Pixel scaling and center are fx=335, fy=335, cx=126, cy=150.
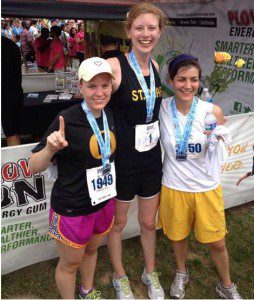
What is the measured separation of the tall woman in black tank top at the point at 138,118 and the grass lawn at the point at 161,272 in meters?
0.60

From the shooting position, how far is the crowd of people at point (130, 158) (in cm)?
169

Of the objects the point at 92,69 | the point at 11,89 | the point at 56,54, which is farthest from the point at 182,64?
the point at 56,54

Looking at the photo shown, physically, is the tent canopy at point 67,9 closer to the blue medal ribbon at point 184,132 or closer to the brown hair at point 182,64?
the brown hair at point 182,64

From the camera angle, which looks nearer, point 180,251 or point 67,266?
point 67,266

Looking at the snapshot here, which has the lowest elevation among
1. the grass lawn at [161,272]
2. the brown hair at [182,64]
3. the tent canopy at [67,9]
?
Result: the grass lawn at [161,272]

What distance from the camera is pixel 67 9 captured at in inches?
131

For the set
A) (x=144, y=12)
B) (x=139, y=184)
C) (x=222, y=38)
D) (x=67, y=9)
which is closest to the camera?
(x=144, y=12)

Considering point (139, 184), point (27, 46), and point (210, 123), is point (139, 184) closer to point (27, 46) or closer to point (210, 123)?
point (210, 123)

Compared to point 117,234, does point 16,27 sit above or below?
above

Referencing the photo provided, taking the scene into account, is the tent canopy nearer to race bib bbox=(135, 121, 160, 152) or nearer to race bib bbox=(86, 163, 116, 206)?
race bib bbox=(135, 121, 160, 152)

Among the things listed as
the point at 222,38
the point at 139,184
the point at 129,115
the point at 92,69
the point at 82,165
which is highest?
the point at 222,38

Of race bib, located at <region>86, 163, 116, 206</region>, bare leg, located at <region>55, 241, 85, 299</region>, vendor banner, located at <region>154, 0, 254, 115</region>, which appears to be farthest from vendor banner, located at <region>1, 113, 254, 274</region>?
vendor banner, located at <region>154, 0, 254, 115</region>

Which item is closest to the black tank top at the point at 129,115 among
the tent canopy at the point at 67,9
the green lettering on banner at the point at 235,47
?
the tent canopy at the point at 67,9

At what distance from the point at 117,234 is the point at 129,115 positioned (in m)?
0.85
